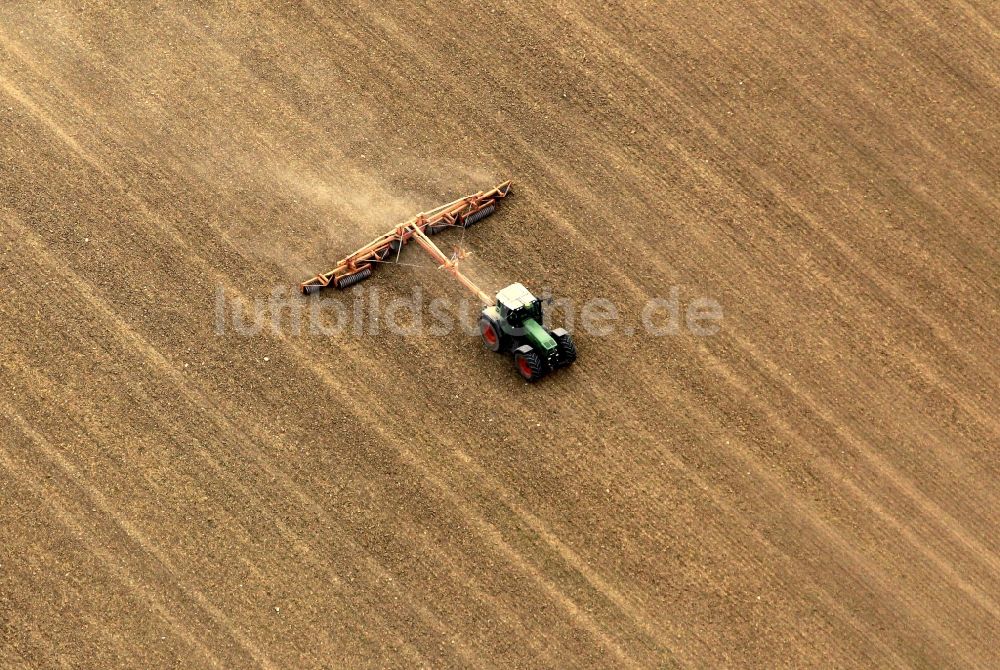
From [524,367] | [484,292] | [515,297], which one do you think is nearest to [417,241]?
[484,292]

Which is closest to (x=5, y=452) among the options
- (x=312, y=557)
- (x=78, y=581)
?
(x=78, y=581)

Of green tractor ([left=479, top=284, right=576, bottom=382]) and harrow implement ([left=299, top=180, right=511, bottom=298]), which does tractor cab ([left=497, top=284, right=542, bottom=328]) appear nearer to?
green tractor ([left=479, top=284, right=576, bottom=382])

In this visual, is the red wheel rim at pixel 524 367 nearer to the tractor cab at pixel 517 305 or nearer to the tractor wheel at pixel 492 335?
the tractor wheel at pixel 492 335

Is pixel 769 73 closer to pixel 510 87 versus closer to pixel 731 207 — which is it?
pixel 731 207

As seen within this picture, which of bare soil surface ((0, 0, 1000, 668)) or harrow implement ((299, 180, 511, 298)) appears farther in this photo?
harrow implement ((299, 180, 511, 298))

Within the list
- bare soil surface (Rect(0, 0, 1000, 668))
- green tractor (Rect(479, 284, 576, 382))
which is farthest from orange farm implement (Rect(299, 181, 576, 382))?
bare soil surface (Rect(0, 0, 1000, 668))

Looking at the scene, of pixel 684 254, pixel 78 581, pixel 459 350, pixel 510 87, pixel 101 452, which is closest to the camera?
pixel 78 581
